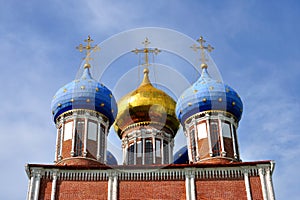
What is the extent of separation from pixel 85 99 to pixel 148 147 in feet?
11.6

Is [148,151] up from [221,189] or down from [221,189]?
up

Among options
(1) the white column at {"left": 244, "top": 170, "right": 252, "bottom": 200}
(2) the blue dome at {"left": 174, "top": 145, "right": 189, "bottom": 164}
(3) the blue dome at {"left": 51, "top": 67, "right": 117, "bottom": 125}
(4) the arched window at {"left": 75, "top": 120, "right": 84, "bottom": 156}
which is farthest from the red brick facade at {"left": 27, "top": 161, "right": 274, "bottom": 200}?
(2) the blue dome at {"left": 174, "top": 145, "right": 189, "bottom": 164}

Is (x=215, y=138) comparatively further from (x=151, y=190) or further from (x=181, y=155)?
(x=181, y=155)

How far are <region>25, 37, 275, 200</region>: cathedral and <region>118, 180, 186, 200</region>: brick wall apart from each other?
0.03 m

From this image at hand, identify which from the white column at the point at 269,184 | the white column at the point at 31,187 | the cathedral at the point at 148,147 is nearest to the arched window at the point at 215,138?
the cathedral at the point at 148,147

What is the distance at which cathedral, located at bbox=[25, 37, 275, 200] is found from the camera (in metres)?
15.2

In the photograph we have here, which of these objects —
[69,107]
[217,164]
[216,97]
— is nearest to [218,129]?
[216,97]

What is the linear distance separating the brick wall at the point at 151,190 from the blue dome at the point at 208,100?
387 cm

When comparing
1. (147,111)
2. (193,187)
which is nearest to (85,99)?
(147,111)

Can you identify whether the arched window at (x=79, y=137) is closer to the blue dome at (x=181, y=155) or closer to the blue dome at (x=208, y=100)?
the blue dome at (x=208, y=100)

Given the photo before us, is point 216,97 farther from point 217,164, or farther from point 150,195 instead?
point 150,195

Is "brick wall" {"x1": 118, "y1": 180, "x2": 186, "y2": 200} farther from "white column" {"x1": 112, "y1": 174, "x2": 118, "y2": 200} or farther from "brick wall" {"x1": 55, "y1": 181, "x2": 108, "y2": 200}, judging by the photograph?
"brick wall" {"x1": 55, "y1": 181, "x2": 108, "y2": 200}

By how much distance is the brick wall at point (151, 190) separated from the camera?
49.6 ft

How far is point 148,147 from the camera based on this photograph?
20.2 metres
